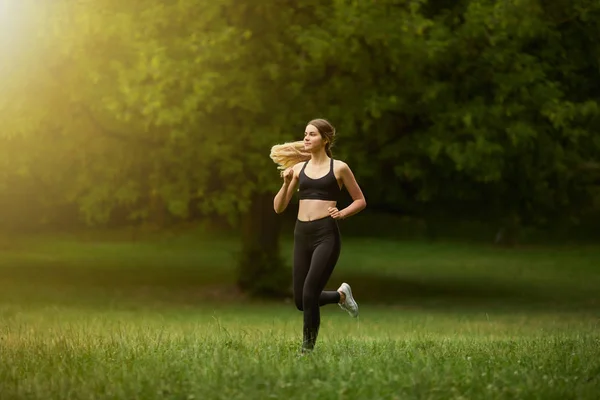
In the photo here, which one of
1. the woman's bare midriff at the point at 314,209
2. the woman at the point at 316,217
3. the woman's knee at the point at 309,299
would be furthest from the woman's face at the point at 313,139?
the woman's knee at the point at 309,299

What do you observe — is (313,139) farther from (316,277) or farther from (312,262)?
(316,277)

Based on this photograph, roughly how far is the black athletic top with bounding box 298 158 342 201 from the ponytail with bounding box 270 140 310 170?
0.58 metres

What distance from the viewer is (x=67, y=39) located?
72.0 ft

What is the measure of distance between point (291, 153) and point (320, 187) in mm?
753

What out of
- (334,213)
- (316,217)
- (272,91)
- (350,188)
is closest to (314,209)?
(316,217)

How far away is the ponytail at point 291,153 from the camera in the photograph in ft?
36.5

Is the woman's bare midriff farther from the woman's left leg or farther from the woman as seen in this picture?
the woman's left leg

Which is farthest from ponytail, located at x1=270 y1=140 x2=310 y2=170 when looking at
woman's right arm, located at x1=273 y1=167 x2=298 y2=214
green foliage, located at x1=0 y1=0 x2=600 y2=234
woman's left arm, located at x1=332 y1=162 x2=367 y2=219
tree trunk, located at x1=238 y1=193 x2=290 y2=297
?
tree trunk, located at x1=238 y1=193 x2=290 y2=297

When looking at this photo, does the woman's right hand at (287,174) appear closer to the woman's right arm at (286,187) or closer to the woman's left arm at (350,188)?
the woman's right arm at (286,187)

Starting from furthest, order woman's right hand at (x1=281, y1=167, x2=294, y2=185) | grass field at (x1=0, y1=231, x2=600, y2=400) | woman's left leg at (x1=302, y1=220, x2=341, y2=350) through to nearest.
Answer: woman's right hand at (x1=281, y1=167, x2=294, y2=185) → woman's left leg at (x1=302, y1=220, x2=341, y2=350) → grass field at (x1=0, y1=231, x2=600, y2=400)

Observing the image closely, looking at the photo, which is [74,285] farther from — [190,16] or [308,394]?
[308,394]

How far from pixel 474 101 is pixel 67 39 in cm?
757

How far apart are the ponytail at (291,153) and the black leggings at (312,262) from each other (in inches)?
30.8

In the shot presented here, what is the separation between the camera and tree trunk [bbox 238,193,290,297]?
81.6 feet
